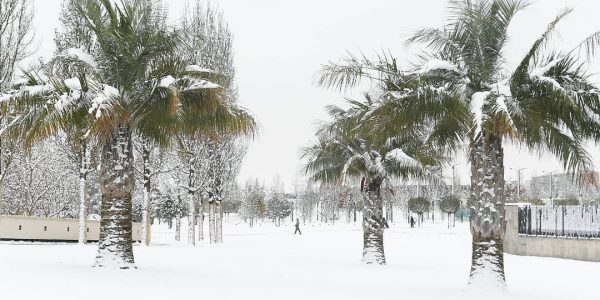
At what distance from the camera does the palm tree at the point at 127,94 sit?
1455 cm

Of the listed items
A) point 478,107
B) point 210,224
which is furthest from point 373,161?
point 210,224

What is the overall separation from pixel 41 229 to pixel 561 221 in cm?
2368

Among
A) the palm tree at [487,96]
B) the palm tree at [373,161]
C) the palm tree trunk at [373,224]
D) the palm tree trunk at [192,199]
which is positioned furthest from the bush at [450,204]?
the palm tree at [487,96]

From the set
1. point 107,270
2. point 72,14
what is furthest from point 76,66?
point 72,14

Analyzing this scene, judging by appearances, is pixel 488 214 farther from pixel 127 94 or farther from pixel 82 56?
pixel 82 56

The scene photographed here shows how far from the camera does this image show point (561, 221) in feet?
88.7

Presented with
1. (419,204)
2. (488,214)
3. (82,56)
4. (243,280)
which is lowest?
(243,280)

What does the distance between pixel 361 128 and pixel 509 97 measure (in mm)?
3437

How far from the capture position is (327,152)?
22.8m

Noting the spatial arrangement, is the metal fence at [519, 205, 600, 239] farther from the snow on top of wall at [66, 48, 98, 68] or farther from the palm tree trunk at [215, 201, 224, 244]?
the snow on top of wall at [66, 48, 98, 68]

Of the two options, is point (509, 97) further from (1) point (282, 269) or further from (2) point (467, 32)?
(1) point (282, 269)

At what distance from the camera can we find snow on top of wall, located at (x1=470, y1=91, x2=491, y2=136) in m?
11.6

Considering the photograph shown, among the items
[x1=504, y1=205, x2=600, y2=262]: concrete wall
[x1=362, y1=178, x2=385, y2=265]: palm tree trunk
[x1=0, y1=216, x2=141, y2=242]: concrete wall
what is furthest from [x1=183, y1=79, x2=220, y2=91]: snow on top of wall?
[x1=504, y1=205, x2=600, y2=262]: concrete wall

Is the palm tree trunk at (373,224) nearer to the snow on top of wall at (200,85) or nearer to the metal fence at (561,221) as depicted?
the snow on top of wall at (200,85)
